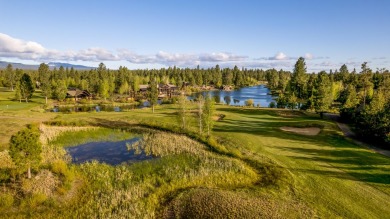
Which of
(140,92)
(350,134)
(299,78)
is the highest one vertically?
(299,78)

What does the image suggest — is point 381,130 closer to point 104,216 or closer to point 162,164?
point 162,164

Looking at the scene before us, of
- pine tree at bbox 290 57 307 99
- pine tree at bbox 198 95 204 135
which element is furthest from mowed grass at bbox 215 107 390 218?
pine tree at bbox 290 57 307 99

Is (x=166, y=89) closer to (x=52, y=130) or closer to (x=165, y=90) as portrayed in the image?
(x=165, y=90)

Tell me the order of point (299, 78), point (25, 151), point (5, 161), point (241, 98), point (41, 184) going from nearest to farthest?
1. point (41, 184)
2. point (25, 151)
3. point (5, 161)
4. point (299, 78)
5. point (241, 98)

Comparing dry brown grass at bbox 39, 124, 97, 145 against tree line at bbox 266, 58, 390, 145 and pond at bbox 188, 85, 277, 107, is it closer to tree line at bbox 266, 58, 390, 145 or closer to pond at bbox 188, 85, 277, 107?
tree line at bbox 266, 58, 390, 145

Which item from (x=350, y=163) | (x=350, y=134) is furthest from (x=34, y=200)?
(x=350, y=134)

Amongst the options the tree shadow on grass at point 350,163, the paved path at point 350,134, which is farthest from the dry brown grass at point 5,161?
the paved path at point 350,134
